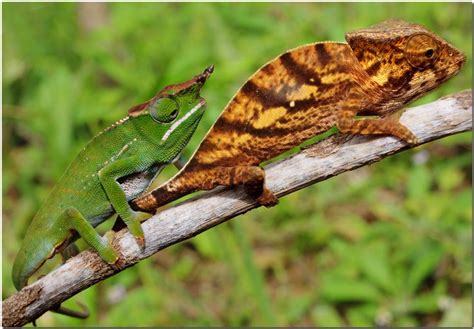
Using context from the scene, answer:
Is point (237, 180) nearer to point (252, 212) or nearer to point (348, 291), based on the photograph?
point (348, 291)

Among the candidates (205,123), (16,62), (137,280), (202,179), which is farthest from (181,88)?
(16,62)

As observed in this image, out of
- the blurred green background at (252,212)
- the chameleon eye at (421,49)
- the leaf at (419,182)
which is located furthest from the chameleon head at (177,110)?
the leaf at (419,182)

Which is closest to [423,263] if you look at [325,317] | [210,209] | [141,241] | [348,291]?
[348,291]

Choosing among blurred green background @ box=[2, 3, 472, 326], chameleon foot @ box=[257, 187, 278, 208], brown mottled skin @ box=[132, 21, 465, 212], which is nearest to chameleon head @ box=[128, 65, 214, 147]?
brown mottled skin @ box=[132, 21, 465, 212]

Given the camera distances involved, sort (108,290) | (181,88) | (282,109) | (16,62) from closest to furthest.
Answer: (181,88), (282,109), (108,290), (16,62)

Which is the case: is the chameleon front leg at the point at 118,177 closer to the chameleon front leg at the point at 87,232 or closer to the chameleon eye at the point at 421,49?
the chameleon front leg at the point at 87,232

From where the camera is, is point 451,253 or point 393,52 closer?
point 393,52

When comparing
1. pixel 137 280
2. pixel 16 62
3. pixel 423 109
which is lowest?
pixel 137 280

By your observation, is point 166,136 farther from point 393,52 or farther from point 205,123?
point 205,123
